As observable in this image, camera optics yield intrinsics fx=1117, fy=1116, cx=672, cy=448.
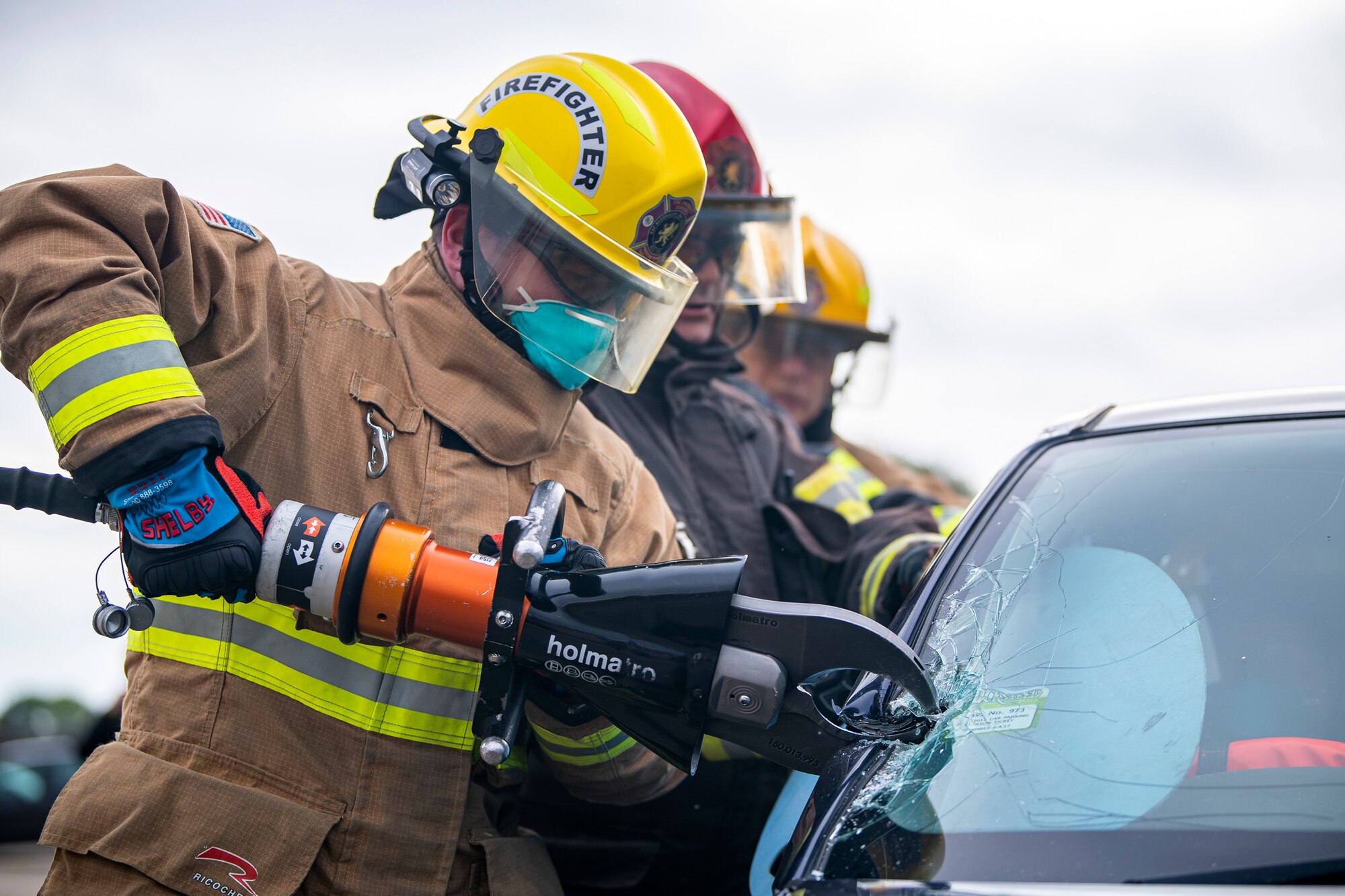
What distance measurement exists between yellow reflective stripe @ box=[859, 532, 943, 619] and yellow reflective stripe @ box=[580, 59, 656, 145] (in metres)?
1.40

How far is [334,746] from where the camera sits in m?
1.83

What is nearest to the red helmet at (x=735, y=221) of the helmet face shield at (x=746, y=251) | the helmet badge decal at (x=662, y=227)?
the helmet face shield at (x=746, y=251)

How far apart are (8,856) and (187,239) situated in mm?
3102

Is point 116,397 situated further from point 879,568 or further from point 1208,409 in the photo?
point 879,568

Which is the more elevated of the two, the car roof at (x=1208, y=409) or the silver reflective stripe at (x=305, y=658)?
the car roof at (x=1208, y=409)

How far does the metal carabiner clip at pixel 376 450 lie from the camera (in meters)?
1.91

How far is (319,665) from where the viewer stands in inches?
72.4

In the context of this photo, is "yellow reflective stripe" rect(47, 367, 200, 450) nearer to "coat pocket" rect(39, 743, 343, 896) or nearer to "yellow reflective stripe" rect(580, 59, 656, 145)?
"coat pocket" rect(39, 743, 343, 896)

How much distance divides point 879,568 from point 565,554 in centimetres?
163

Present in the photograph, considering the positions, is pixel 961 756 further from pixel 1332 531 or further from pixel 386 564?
pixel 386 564

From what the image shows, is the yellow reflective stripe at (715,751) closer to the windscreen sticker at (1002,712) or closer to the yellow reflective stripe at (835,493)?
the yellow reflective stripe at (835,493)

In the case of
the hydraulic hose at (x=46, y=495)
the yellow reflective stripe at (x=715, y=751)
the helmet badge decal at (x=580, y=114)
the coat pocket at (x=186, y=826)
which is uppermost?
the helmet badge decal at (x=580, y=114)

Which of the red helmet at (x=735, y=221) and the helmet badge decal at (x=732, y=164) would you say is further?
the helmet badge decal at (x=732, y=164)

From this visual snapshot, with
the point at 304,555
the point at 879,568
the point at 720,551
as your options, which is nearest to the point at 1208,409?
the point at 304,555
